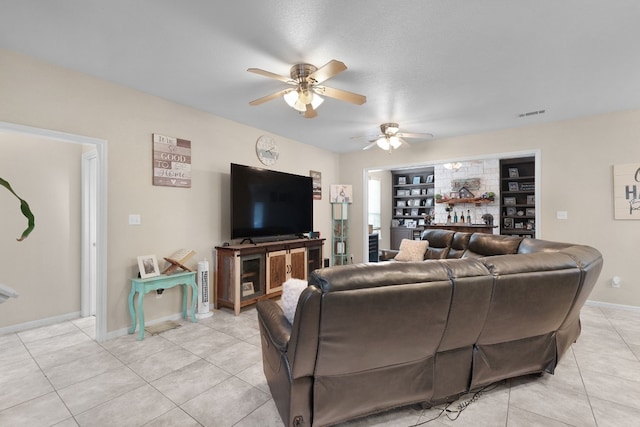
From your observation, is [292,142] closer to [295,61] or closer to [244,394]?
[295,61]

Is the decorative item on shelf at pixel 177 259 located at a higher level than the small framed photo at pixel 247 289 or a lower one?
higher

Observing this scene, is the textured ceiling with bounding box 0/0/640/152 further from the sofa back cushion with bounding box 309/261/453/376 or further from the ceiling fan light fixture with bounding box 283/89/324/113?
the sofa back cushion with bounding box 309/261/453/376

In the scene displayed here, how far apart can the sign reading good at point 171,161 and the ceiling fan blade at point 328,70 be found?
1974mm

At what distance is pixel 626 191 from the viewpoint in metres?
3.79

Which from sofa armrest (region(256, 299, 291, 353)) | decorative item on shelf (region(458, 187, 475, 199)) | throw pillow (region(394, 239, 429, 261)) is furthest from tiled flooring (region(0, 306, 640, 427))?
decorative item on shelf (region(458, 187, 475, 199))

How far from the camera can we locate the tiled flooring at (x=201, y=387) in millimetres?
1809

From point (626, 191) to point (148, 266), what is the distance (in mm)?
5898

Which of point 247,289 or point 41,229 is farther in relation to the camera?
point 247,289

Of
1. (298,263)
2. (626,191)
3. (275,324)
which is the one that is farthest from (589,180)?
(275,324)

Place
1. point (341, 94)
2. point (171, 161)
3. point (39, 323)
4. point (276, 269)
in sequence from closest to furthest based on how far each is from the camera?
point (341, 94)
point (39, 323)
point (171, 161)
point (276, 269)

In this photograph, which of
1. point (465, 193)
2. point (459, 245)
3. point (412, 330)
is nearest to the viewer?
point (412, 330)

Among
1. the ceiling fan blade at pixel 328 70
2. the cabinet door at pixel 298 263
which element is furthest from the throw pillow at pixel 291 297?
the cabinet door at pixel 298 263

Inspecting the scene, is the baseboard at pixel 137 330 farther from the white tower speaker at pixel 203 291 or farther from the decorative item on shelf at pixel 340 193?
the decorative item on shelf at pixel 340 193

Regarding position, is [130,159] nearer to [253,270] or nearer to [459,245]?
[253,270]
